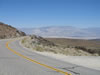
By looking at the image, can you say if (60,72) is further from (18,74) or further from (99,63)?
(99,63)

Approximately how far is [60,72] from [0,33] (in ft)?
164

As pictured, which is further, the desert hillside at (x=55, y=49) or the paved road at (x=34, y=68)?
the desert hillside at (x=55, y=49)

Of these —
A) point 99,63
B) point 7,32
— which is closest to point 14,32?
point 7,32

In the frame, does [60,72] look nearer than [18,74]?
No

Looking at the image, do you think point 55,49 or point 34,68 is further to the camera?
point 55,49

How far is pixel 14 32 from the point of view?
63.2m

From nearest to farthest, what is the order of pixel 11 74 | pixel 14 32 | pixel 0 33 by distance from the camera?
pixel 11 74 → pixel 0 33 → pixel 14 32

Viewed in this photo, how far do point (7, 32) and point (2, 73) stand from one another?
172 ft

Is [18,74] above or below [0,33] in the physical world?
below

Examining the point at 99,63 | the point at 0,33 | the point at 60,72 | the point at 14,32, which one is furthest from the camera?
the point at 14,32

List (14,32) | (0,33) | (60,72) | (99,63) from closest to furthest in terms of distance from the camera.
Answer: (60,72) < (99,63) < (0,33) < (14,32)

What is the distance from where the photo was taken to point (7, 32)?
6088 centimetres

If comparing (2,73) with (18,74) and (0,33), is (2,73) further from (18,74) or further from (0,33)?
(0,33)

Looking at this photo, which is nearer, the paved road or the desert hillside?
the paved road
